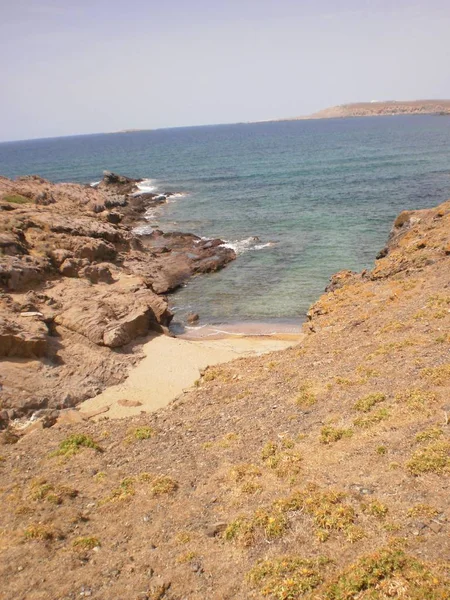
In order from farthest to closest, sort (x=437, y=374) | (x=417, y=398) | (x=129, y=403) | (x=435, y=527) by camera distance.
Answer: (x=129, y=403)
(x=437, y=374)
(x=417, y=398)
(x=435, y=527)

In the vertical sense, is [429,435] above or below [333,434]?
above

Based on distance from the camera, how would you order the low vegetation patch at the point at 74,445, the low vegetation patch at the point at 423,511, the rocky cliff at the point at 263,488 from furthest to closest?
the low vegetation patch at the point at 74,445 < the low vegetation patch at the point at 423,511 < the rocky cliff at the point at 263,488

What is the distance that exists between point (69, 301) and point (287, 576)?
22.3 meters

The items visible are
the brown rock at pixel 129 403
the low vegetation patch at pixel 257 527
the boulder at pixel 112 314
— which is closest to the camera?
the low vegetation patch at pixel 257 527

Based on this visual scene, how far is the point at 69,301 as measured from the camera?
1102 inches

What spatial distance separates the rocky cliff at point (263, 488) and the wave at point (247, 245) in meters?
30.9

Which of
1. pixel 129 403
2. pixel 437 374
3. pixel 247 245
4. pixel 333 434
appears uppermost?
pixel 437 374

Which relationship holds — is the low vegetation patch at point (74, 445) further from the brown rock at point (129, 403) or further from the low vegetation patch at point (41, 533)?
the brown rock at point (129, 403)

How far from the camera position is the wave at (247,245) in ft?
168

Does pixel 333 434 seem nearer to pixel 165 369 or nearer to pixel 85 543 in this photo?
pixel 85 543

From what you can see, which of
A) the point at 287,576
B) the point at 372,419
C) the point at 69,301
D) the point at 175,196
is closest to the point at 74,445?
the point at 287,576

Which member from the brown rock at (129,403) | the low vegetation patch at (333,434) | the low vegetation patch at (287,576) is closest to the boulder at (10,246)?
the brown rock at (129,403)

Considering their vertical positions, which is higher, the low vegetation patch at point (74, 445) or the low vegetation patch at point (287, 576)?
the low vegetation patch at point (287, 576)

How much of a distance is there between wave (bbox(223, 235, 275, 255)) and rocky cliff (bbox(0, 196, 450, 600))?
30.9m
